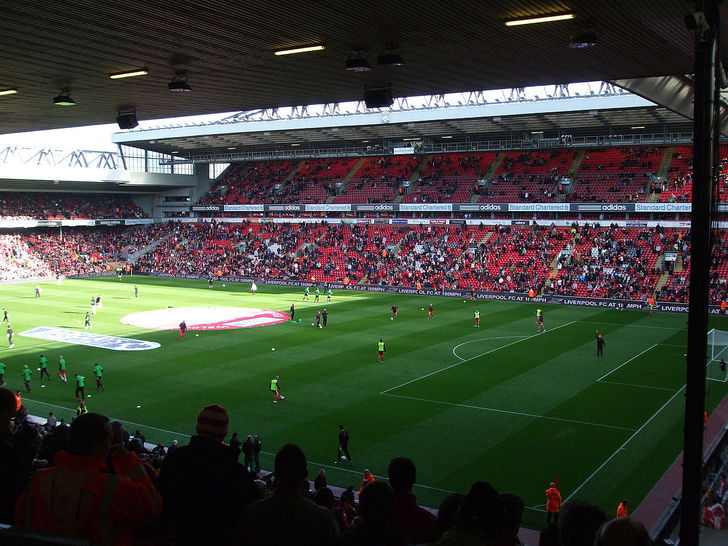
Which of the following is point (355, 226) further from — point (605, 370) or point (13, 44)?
point (13, 44)

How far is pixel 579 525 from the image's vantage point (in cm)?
417

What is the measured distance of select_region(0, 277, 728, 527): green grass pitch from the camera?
19562 mm

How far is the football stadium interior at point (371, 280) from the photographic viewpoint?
191 inches

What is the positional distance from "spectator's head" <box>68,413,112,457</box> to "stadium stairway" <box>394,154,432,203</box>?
6705cm

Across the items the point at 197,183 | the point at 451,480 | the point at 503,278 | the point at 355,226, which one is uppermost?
the point at 197,183

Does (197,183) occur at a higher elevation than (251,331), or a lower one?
higher

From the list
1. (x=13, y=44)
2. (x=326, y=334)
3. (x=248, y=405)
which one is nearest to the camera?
(x=13, y=44)

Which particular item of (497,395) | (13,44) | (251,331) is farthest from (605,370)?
(13,44)

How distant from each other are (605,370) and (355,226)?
44.2 meters

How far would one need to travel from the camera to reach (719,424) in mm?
23125

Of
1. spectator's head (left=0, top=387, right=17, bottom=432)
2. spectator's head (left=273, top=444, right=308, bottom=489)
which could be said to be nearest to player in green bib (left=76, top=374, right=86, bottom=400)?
spectator's head (left=0, top=387, right=17, bottom=432)

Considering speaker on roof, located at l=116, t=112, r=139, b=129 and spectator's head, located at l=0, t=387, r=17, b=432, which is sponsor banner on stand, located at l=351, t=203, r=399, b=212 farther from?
spectator's head, located at l=0, t=387, r=17, b=432

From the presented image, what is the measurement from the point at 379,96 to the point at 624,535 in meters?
16.2

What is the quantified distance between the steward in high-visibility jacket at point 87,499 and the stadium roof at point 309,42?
9618 millimetres
